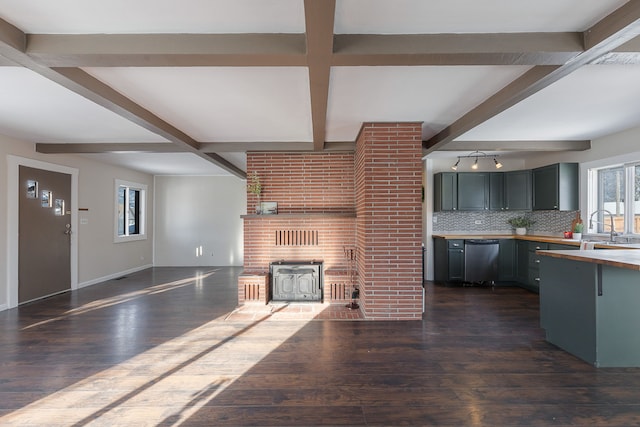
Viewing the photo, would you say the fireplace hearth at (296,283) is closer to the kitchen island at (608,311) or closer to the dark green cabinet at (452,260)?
the dark green cabinet at (452,260)

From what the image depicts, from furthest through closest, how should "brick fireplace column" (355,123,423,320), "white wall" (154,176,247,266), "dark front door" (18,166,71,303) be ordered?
"white wall" (154,176,247,266), "dark front door" (18,166,71,303), "brick fireplace column" (355,123,423,320)

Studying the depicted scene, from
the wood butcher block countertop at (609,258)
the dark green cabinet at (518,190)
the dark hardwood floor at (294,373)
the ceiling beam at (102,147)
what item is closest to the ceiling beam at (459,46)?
the wood butcher block countertop at (609,258)

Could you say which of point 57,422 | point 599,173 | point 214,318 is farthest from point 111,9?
point 599,173

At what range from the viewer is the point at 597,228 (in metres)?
4.57

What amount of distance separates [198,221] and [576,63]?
7.80 metres

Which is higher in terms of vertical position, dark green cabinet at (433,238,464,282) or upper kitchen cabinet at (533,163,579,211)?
upper kitchen cabinet at (533,163,579,211)

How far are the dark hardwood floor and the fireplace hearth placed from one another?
2.32 feet

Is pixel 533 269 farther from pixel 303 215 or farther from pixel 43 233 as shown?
pixel 43 233

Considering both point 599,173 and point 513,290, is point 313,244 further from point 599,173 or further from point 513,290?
point 599,173

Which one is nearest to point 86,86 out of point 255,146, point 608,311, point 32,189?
point 255,146

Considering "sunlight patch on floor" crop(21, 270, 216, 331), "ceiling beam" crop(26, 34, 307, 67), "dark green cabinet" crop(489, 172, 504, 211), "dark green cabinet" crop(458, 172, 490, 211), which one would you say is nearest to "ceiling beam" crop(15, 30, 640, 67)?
"ceiling beam" crop(26, 34, 307, 67)

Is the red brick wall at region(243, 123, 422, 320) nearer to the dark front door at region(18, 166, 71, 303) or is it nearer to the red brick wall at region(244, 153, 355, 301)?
the red brick wall at region(244, 153, 355, 301)

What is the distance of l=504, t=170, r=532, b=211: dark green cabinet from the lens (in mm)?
5465

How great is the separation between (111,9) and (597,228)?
6.23 metres
